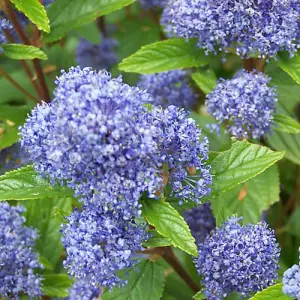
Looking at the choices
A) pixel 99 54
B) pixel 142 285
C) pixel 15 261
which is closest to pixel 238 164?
pixel 142 285

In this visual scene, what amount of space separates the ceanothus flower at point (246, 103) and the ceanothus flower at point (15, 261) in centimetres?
102

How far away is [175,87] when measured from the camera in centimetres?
328

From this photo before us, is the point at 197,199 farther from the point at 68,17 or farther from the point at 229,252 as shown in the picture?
the point at 68,17

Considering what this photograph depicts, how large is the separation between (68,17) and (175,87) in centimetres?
70

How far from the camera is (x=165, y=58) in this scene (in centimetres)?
278

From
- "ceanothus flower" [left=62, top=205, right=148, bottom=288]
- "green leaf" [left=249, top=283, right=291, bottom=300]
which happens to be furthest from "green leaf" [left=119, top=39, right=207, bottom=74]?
"green leaf" [left=249, top=283, right=291, bottom=300]

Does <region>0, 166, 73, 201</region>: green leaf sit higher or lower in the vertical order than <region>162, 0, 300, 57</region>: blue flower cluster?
lower

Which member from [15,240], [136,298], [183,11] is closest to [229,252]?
[136,298]

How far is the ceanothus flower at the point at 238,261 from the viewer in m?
2.20

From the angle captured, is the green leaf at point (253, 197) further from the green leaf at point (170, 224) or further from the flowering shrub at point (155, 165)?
the green leaf at point (170, 224)

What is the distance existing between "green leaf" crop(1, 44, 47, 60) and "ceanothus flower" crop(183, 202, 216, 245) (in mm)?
1034

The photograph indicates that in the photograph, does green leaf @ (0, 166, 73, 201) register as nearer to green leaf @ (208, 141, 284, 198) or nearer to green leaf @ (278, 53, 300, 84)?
green leaf @ (208, 141, 284, 198)

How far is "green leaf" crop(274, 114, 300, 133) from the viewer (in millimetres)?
2716

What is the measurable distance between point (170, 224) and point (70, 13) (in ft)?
4.80
